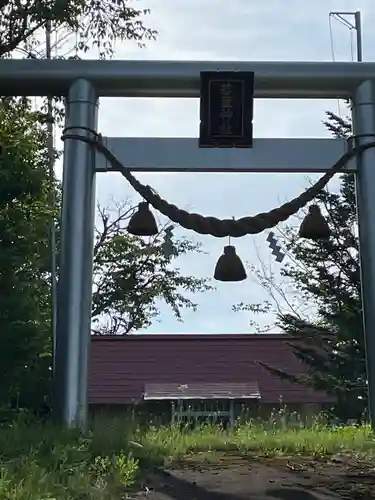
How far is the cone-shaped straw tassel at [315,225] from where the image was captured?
5.78 metres

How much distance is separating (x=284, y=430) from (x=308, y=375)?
1214cm

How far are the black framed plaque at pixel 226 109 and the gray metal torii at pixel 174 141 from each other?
0.18 feet

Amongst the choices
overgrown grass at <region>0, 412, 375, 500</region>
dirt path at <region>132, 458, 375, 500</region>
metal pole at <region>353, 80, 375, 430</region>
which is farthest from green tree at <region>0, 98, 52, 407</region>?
dirt path at <region>132, 458, 375, 500</region>

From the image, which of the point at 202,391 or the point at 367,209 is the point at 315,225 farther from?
the point at 202,391

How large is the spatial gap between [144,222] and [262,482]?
2163mm

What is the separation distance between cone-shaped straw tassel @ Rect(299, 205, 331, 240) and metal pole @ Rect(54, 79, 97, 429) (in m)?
1.48

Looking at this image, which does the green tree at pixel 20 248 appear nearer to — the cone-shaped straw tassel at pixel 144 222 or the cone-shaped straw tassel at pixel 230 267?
the cone-shaped straw tassel at pixel 144 222

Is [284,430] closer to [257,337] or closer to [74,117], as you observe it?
[74,117]

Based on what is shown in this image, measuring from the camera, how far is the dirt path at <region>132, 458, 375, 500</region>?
3.98 m

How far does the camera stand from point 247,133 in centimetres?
584

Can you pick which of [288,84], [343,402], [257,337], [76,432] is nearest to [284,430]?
[76,432]

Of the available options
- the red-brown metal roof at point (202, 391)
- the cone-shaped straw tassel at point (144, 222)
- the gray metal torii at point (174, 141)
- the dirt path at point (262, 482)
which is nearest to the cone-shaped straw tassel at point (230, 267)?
the cone-shaped straw tassel at point (144, 222)

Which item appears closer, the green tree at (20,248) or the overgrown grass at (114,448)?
the overgrown grass at (114,448)

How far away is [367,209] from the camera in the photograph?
5.61 meters
